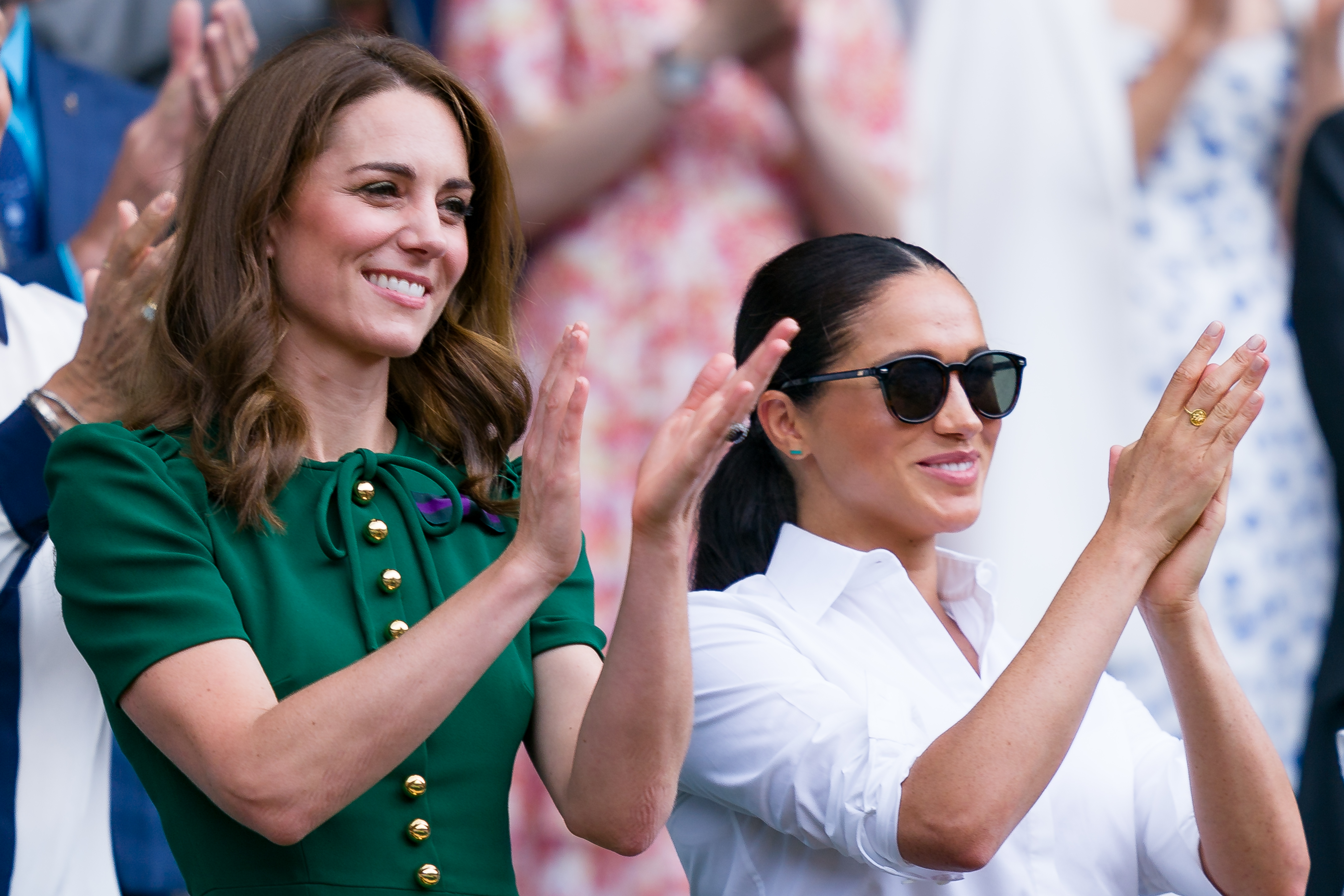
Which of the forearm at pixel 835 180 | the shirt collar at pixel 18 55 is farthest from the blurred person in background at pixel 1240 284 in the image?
the shirt collar at pixel 18 55

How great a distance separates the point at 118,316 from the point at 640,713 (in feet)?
3.61

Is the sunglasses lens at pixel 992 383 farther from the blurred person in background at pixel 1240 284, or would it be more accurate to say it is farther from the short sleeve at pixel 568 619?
the blurred person in background at pixel 1240 284

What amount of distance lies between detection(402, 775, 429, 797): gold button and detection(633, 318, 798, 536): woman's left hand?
1.29 ft

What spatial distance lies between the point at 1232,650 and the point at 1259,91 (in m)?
1.47

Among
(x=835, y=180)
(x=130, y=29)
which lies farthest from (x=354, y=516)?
(x=130, y=29)

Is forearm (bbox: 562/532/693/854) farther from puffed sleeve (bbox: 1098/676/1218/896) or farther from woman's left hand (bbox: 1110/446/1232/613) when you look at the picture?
puffed sleeve (bbox: 1098/676/1218/896)

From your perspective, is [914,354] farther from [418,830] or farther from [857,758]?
[418,830]

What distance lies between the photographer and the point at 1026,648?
1961 millimetres

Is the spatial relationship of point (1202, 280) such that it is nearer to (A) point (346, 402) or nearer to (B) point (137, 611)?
(A) point (346, 402)

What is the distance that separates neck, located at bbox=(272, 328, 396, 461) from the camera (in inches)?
76.7

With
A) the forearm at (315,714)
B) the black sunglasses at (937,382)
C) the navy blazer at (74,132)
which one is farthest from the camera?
the navy blazer at (74,132)

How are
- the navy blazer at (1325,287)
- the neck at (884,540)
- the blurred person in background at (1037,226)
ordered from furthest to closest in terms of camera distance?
the blurred person in background at (1037,226), the navy blazer at (1325,287), the neck at (884,540)

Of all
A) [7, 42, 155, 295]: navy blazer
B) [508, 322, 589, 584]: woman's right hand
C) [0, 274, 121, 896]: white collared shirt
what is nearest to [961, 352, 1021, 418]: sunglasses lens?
[508, 322, 589, 584]: woman's right hand

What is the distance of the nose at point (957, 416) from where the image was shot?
2.26 meters
